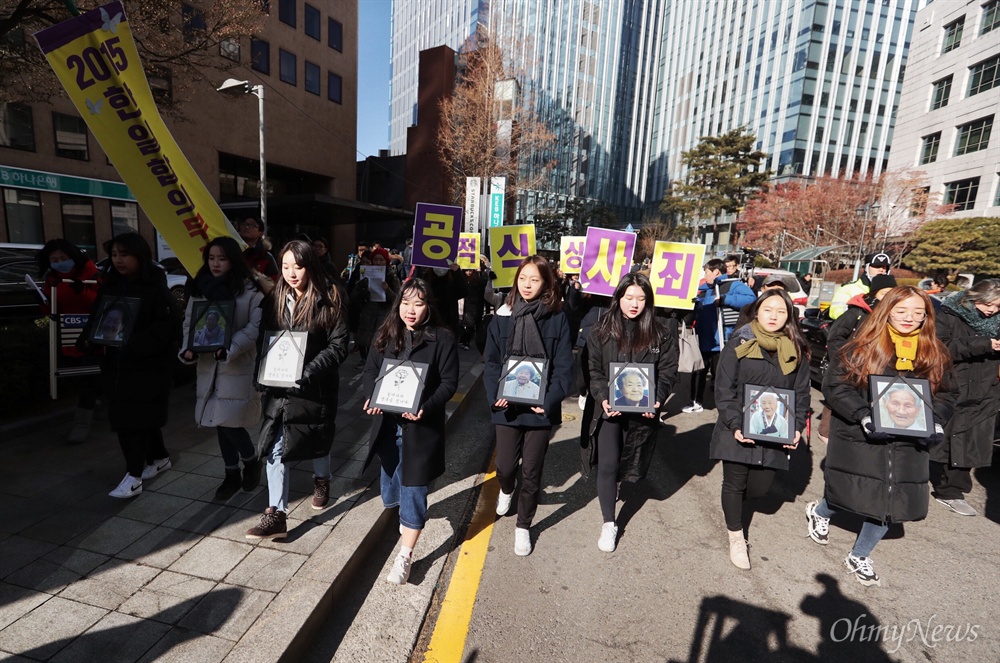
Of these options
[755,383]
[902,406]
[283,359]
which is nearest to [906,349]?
[902,406]

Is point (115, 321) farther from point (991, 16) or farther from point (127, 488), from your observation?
point (991, 16)

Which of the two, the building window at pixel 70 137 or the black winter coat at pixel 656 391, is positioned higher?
the building window at pixel 70 137

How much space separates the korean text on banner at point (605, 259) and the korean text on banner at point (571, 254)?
76 centimetres

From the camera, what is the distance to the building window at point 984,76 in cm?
2814

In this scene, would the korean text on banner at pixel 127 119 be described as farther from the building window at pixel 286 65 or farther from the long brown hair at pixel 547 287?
the building window at pixel 286 65

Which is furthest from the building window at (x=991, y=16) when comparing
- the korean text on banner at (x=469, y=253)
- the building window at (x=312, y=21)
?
the korean text on banner at (x=469, y=253)

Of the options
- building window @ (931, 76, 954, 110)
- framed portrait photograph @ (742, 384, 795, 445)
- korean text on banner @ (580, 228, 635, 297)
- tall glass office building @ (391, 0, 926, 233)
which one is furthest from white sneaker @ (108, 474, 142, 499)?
building window @ (931, 76, 954, 110)

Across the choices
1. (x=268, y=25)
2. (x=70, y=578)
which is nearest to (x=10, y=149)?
(x=268, y=25)

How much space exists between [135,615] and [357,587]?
42.9 inches

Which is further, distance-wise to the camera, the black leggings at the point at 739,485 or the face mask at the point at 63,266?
the face mask at the point at 63,266

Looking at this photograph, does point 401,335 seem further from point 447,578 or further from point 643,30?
point 643,30

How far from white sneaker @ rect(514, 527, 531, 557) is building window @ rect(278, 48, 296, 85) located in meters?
27.8

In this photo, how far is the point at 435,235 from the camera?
596cm

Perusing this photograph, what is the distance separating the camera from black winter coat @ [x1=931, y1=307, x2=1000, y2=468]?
13.4 feet
